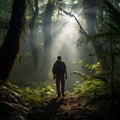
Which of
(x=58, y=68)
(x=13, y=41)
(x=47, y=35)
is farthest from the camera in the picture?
(x=47, y=35)

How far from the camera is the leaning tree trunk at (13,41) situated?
32.8ft

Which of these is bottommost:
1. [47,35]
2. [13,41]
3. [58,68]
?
[58,68]

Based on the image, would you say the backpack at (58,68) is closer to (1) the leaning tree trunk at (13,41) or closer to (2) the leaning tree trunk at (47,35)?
(1) the leaning tree trunk at (13,41)

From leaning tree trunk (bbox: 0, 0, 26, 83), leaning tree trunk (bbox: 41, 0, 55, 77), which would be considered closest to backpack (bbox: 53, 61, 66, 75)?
leaning tree trunk (bbox: 0, 0, 26, 83)

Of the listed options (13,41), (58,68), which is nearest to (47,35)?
(58,68)

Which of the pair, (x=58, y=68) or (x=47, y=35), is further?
(x=47, y=35)

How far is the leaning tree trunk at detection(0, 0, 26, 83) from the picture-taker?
10.0 m

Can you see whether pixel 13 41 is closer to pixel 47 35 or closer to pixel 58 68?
pixel 58 68

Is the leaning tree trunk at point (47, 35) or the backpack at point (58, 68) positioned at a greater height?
the leaning tree trunk at point (47, 35)

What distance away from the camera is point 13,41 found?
10.4 metres

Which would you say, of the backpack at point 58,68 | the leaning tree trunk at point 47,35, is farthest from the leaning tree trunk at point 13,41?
the leaning tree trunk at point 47,35

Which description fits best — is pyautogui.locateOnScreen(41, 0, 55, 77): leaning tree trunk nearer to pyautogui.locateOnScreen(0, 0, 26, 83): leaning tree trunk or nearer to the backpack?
the backpack

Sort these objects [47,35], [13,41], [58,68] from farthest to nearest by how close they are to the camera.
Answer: [47,35] → [58,68] → [13,41]

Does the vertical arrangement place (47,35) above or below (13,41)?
above
